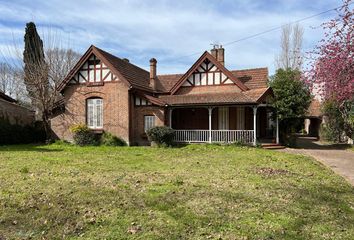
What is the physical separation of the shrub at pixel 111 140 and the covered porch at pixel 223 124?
3.64 m

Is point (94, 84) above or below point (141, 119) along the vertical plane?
above

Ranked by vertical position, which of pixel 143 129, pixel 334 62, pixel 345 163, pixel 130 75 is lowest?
pixel 345 163

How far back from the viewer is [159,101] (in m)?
22.4

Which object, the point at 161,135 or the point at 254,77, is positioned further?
the point at 254,77

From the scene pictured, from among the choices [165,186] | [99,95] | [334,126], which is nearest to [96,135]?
[99,95]

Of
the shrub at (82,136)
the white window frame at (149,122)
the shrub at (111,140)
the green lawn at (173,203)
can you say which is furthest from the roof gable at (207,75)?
the green lawn at (173,203)

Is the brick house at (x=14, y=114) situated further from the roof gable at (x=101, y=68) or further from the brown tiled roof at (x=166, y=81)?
the brown tiled roof at (x=166, y=81)

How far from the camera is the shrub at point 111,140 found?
72.3 feet

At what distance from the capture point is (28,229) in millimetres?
5520

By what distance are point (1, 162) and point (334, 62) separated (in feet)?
41.7

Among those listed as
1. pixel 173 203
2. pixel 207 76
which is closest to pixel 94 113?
pixel 207 76

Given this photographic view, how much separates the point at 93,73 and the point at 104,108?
2.73 meters

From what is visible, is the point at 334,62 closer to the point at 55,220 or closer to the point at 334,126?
the point at 55,220

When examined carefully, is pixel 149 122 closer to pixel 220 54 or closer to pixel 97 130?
pixel 97 130
